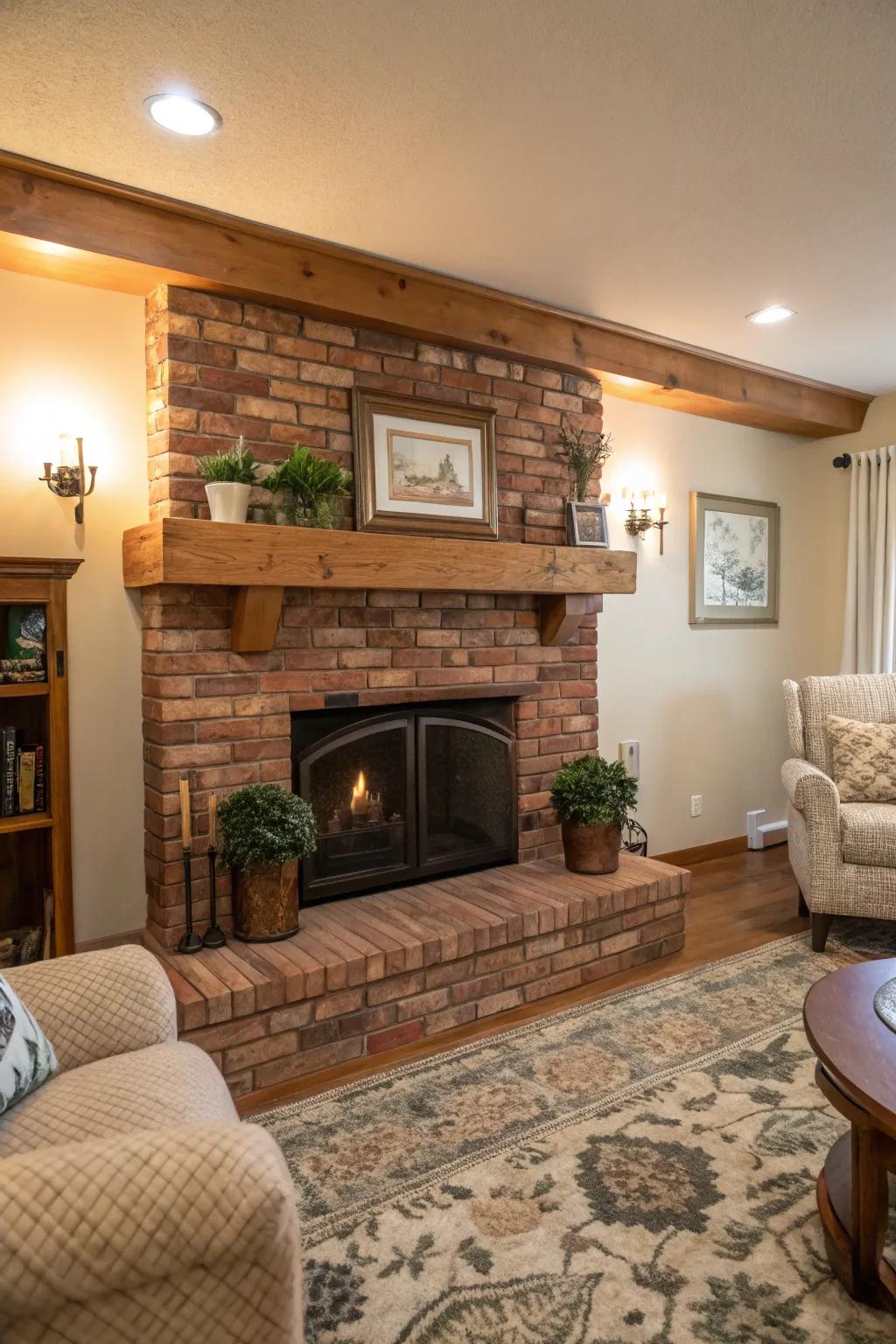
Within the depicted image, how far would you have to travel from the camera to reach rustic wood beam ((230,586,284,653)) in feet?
8.54

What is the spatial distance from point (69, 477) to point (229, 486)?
509 mm

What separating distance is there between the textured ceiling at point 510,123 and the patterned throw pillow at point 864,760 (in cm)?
178

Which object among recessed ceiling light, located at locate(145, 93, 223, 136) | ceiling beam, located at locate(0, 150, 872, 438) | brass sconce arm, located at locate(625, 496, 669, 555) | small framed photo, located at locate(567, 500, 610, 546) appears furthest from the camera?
brass sconce arm, located at locate(625, 496, 669, 555)

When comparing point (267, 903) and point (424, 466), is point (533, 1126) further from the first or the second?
point (424, 466)

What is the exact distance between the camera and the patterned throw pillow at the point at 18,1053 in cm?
137

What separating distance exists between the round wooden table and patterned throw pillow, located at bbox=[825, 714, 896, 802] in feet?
6.35

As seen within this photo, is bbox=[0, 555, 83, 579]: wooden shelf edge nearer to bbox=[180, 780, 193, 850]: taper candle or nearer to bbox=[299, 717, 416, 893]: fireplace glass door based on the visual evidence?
bbox=[180, 780, 193, 850]: taper candle

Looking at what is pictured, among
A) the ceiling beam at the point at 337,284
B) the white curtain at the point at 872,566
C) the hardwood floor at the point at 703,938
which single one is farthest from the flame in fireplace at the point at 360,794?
the white curtain at the point at 872,566

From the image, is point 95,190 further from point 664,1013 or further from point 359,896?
point 664,1013

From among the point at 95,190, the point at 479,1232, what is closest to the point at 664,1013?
the point at 479,1232

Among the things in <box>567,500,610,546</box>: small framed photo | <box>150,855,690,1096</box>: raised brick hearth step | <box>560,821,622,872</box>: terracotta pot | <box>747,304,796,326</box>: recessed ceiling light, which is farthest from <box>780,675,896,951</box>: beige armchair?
<box>747,304,796,326</box>: recessed ceiling light

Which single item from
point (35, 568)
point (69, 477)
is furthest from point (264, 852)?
point (69, 477)

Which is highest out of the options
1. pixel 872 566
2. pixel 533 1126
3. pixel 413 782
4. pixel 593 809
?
pixel 872 566

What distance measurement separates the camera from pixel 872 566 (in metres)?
4.67
